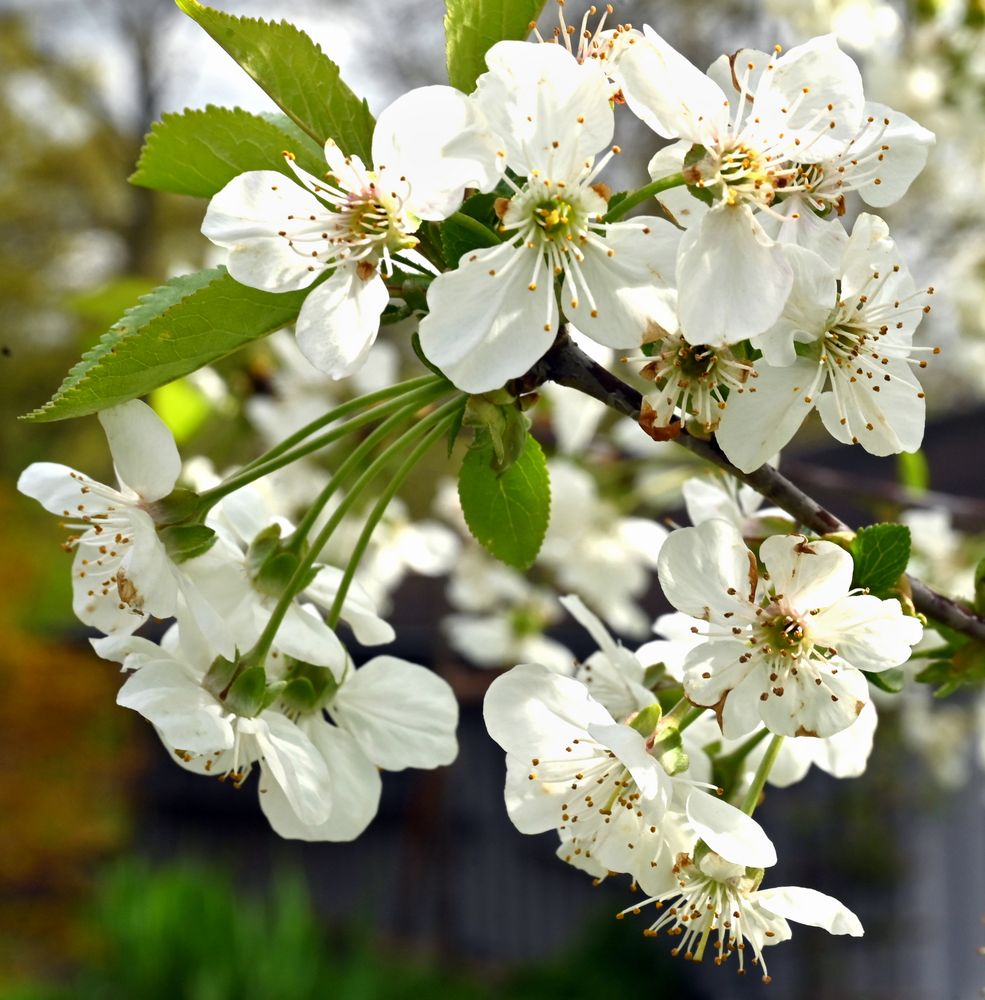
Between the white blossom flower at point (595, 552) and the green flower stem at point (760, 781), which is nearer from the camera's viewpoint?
the green flower stem at point (760, 781)

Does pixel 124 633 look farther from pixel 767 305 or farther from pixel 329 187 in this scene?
pixel 767 305

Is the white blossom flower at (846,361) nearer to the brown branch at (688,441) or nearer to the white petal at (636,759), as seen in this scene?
Result: the brown branch at (688,441)

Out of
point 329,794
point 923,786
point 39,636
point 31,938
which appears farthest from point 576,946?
point 329,794

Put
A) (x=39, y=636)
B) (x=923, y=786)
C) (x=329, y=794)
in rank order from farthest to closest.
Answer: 1. (x=39, y=636)
2. (x=923, y=786)
3. (x=329, y=794)

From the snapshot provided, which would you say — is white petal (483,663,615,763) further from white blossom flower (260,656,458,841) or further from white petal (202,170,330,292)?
white petal (202,170,330,292)

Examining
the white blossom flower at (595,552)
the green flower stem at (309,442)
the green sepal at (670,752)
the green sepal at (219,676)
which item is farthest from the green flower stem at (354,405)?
the white blossom flower at (595,552)

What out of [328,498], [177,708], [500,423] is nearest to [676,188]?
[500,423]
